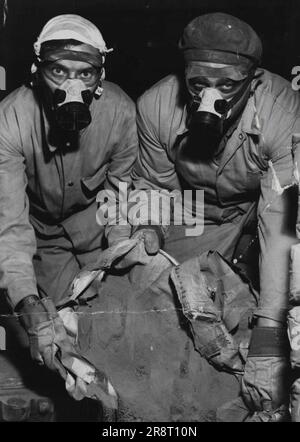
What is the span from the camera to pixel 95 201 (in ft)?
15.2

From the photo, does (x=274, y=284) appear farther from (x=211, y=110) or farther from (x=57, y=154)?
(x=57, y=154)

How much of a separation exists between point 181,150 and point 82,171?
48 centimetres

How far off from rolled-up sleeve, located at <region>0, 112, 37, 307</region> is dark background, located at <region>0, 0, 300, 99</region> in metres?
1.40

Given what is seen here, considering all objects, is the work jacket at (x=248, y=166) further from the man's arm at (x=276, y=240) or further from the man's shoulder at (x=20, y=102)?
the man's shoulder at (x=20, y=102)

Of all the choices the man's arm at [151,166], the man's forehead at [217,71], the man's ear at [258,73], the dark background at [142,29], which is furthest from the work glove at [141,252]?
the dark background at [142,29]

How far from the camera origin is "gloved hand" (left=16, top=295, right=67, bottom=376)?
382 centimetres

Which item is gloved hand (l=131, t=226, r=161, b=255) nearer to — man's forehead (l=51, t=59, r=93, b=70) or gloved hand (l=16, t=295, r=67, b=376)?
gloved hand (l=16, t=295, r=67, b=376)

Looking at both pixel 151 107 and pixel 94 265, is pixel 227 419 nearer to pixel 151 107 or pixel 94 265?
pixel 94 265

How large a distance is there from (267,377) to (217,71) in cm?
→ 130

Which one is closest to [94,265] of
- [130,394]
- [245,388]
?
[130,394]

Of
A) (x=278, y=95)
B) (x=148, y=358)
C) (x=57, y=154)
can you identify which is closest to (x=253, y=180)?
(x=278, y=95)

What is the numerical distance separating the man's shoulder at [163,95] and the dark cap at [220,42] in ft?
0.79

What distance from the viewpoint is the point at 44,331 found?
12.6 ft

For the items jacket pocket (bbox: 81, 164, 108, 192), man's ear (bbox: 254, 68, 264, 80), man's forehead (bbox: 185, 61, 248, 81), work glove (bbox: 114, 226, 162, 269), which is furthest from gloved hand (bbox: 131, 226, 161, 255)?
man's ear (bbox: 254, 68, 264, 80)
